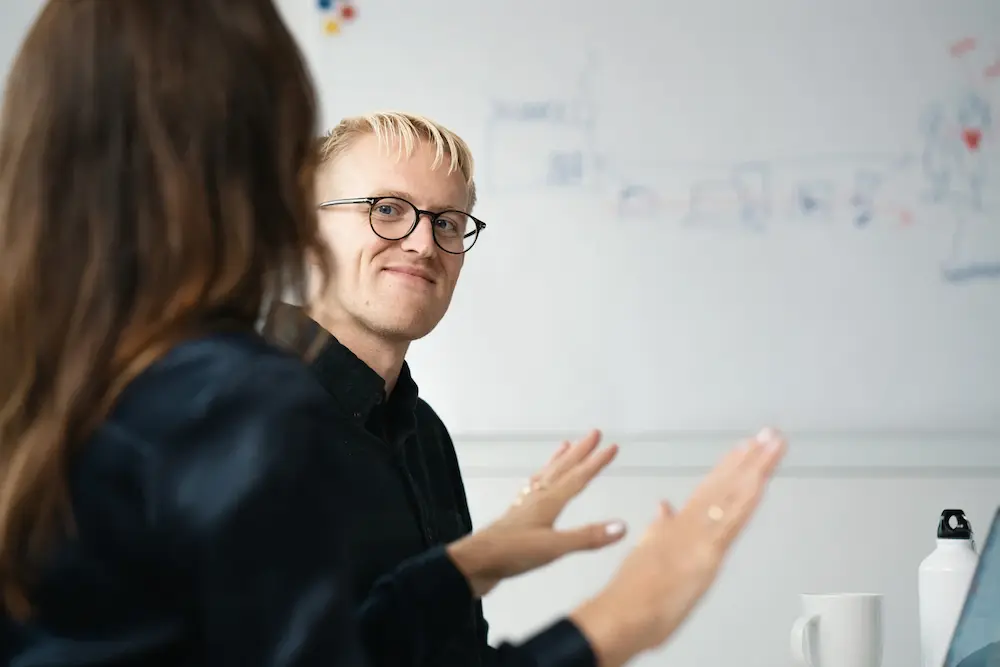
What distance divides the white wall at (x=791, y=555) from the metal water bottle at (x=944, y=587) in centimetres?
94

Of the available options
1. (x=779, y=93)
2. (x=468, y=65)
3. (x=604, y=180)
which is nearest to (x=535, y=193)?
(x=604, y=180)

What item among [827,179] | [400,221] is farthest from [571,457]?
[827,179]

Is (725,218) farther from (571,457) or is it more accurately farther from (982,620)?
(982,620)

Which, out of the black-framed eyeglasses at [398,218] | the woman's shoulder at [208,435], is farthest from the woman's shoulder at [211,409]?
the black-framed eyeglasses at [398,218]

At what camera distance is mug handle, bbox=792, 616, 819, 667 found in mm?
1205

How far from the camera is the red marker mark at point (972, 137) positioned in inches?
88.2

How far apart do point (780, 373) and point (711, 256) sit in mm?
272

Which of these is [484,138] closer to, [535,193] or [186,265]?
[535,193]

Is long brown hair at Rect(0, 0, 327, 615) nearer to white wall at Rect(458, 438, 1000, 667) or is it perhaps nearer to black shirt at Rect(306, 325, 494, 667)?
black shirt at Rect(306, 325, 494, 667)

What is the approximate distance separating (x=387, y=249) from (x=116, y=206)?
937mm

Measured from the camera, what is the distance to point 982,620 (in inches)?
40.7

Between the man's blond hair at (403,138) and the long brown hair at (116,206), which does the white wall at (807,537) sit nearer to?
the man's blond hair at (403,138)

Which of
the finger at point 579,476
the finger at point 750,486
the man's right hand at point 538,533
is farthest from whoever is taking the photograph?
the finger at point 579,476

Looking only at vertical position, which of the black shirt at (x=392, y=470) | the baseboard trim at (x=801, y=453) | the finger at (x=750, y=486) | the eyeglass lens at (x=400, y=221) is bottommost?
the baseboard trim at (x=801, y=453)
